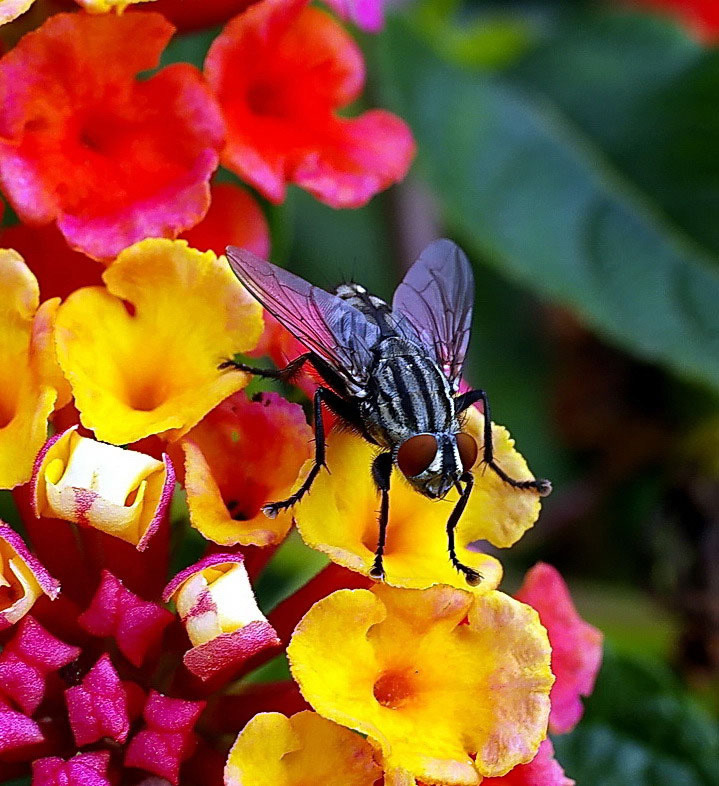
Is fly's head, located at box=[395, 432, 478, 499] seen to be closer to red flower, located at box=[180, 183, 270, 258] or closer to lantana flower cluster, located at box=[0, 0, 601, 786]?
lantana flower cluster, located at box=[0, 0, 601, 786]

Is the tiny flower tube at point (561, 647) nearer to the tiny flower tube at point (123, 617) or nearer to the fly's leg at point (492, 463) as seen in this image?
the fly's leg at point (492, 463)

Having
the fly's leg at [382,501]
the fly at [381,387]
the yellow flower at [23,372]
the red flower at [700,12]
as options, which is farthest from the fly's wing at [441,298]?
the red flower at [700,12]

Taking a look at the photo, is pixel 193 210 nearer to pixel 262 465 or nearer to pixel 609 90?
pixel 262 465

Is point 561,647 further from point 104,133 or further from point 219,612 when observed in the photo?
point 104,133

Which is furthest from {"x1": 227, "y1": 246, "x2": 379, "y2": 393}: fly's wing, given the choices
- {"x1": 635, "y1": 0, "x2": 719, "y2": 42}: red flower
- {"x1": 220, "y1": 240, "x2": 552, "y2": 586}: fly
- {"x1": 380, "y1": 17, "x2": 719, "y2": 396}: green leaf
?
{"x1": 635, "y1": 0, "x2": 719, "y2": 42}: red flower

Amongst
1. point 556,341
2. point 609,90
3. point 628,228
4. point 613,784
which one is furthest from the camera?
point 556,341

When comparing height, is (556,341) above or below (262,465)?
below

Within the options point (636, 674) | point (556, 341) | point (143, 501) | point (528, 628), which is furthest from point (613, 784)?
point (556, 341)
